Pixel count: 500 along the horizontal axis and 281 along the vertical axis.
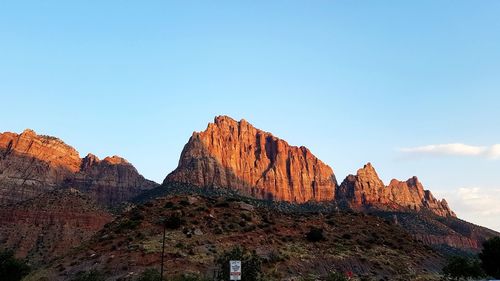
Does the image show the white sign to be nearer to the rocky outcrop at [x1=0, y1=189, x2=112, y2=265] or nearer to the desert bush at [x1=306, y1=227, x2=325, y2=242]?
the desert bush at [x1=306, y1=227, x2=325, y2=242]

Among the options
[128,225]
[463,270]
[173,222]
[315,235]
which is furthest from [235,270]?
[315,235]

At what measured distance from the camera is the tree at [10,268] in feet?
197

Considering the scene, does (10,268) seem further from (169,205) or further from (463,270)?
(463,270)

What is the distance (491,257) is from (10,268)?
7128 centimetres

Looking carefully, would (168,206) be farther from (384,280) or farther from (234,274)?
(234,274)

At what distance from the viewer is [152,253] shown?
63.8 m

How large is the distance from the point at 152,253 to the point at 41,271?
14750 millimetres

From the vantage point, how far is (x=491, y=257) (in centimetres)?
7812

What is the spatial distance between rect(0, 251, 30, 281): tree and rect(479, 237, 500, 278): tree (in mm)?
68489

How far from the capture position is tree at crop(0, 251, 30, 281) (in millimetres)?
60000

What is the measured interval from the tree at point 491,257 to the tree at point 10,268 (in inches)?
2696

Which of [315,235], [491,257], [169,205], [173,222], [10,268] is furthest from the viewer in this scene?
[169,205]

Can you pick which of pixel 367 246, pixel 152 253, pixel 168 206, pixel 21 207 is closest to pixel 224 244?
pixel 152 253

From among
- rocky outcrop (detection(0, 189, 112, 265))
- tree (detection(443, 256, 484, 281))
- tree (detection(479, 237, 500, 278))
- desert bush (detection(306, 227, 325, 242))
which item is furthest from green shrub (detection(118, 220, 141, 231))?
tree (detection(479, 237, 500, 278))
